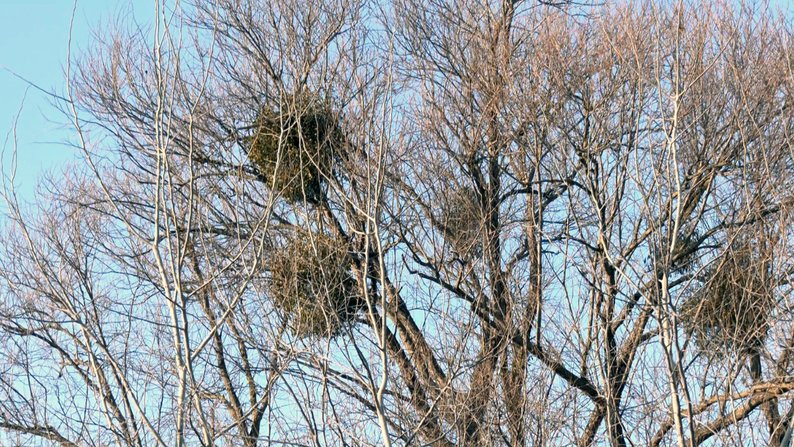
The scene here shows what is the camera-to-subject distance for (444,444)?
6.16 metres

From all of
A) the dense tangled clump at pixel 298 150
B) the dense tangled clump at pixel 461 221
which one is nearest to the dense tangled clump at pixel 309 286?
the dense tangled clump at pixel 298 150

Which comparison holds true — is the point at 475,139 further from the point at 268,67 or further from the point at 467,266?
the point at 268,67

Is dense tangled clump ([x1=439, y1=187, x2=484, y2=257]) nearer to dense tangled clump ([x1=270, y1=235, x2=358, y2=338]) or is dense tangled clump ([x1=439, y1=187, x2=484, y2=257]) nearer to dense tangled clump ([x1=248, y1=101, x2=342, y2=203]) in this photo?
dense tangled clump ([x1=248, y1=101, x2=342, y2=203])

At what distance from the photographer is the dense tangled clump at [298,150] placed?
6.54 metres

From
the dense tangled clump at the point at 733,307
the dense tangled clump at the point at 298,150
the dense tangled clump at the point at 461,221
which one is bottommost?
the dense tangled clump at the point at 733,307

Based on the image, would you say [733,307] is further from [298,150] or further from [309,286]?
[298,150]

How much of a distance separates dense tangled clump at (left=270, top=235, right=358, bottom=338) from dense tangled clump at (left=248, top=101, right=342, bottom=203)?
0.36 m

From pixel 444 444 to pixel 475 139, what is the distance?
9.62 ft

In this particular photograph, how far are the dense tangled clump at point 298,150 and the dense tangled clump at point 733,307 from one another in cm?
234


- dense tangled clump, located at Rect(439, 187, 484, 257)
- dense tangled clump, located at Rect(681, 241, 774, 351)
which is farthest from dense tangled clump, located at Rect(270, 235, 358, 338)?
dense tangled clump, located at Rect(681, 241, 774, 351)

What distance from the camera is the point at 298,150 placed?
663 centimetres

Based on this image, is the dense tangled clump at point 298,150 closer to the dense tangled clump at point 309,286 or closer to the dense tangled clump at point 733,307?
the dense tangled clump at point 309,286

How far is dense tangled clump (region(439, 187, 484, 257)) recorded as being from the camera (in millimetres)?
7836

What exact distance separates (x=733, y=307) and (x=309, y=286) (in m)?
2.40
